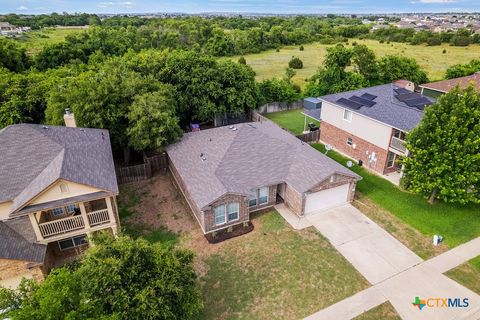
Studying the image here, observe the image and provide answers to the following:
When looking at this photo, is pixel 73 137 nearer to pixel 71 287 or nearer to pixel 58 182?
pixel 58 182

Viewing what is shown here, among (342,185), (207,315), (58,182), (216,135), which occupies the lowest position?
(207,315)

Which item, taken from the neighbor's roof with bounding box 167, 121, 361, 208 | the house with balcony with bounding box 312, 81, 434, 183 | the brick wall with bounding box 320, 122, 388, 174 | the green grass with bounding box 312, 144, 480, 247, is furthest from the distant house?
the neighbor's roof with bounding box 167, 121, 361, 208

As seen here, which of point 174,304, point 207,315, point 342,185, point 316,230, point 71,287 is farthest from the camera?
point 342,185

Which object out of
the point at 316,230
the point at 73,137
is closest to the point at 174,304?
the point at 316,230

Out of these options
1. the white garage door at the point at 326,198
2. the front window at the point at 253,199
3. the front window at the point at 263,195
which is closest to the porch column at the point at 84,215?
the front window at the point at 253,199

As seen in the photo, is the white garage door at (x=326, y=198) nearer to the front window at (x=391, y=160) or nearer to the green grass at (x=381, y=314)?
the front window at (x=391, y=160)

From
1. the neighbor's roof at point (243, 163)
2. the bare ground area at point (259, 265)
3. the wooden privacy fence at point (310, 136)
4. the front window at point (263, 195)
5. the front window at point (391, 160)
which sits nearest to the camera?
the bare ground area at point (259, 265)

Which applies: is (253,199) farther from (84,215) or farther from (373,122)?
(373,122)
